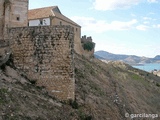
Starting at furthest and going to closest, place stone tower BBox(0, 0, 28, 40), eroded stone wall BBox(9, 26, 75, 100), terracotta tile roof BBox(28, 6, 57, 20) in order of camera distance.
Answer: terracotta tile roof BBox(28, 6, 57, 20) < stone tower BBox(0, 0, 28, 40) < eroded stone wall BBox(9, 26, 75, 100)

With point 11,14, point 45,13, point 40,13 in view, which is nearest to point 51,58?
point 11,14

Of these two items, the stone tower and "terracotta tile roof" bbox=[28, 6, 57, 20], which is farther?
"terracotta tile roof" bbox=[28, 6, 57, 20]

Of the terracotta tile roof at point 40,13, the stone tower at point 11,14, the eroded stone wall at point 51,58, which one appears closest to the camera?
the eroded stone wall at point 51,58

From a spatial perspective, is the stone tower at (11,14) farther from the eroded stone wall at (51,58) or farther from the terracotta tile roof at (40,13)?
the eroded stone wall at (51,58)

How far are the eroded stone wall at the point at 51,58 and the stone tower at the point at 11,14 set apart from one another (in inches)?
491

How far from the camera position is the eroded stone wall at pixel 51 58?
42.9ft

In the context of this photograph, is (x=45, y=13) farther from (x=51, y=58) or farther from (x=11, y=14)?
(x=51, y=58)

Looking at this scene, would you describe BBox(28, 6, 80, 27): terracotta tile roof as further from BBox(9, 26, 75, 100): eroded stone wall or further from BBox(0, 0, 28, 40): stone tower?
BBox(9, 26, 75, 100): eroded stone wall

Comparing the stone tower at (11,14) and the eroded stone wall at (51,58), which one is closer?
the eroded stone wall at (51,58)

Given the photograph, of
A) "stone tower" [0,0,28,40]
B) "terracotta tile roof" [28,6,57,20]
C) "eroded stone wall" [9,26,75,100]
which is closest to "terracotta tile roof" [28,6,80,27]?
"terracotta tile roof" [28,6,57,20]

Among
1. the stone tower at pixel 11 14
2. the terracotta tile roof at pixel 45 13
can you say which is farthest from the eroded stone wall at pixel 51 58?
the terracotta tile roof at pixel 45 13

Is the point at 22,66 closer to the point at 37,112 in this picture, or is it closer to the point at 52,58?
the point at 52,58

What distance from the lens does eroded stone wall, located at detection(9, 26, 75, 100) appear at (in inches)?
515

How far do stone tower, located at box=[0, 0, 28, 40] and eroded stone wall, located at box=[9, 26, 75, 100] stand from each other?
12467mm
